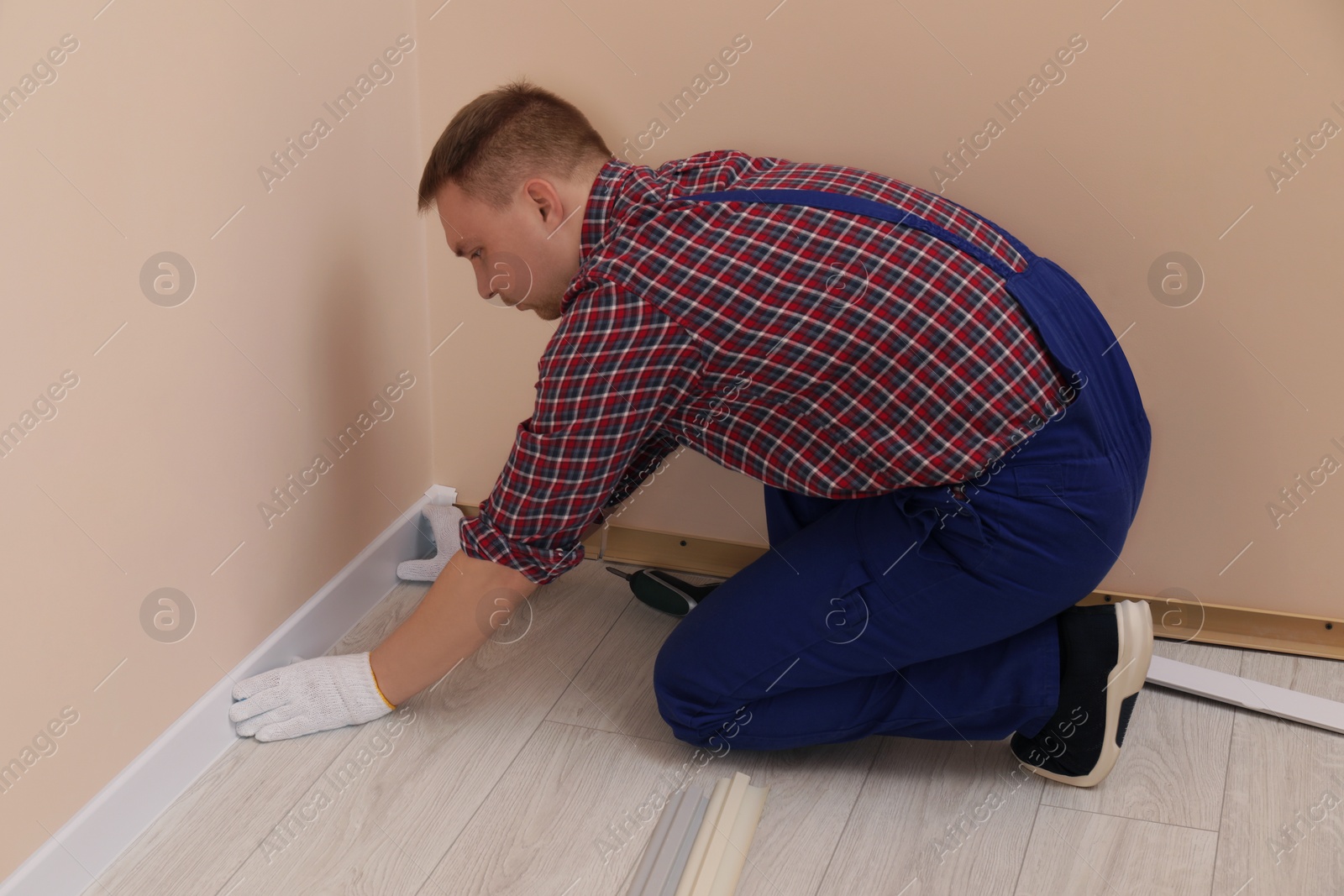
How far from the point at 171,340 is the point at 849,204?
29.4 inches

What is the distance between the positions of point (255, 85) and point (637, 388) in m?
0.58

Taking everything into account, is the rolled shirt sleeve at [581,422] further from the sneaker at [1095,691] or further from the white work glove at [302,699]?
the sneaker at [1095,691]

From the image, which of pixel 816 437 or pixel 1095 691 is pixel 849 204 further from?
pixel 1095 691

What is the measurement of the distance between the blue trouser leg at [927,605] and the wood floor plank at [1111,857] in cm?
12

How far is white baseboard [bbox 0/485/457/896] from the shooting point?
3.84 ft

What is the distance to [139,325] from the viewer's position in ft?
3.83

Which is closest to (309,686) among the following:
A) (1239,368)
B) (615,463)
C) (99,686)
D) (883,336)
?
(99,686)

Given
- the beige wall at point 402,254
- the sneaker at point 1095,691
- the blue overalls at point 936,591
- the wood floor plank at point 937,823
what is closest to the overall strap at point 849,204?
the blue overalls at point 936,591

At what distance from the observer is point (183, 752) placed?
1326 mm

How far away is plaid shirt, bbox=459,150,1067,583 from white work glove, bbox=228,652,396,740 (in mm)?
297

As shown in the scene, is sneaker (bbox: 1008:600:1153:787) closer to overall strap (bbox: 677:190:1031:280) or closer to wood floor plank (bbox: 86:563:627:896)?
overall strap (bbox: 677:190:1031:280)

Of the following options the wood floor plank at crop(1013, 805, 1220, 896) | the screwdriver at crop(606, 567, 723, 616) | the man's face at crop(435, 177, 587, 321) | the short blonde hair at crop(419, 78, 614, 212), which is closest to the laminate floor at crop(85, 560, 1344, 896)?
the wood floor plank at crop(1013, 805, 1220, 896)

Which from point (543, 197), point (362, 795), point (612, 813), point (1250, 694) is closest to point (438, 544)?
point (362, 795)

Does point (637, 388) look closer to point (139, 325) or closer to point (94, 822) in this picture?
point (139, 325)
